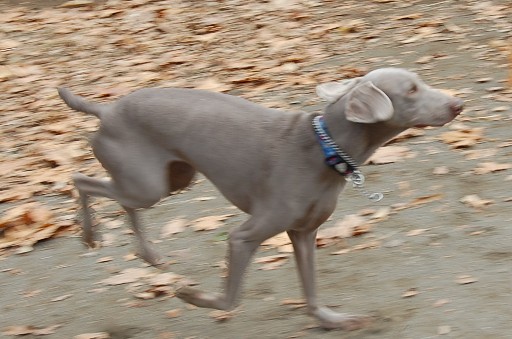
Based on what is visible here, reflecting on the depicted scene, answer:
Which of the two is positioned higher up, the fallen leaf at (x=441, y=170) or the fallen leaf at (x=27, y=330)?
the fallen leaf at (x=441, y=170)

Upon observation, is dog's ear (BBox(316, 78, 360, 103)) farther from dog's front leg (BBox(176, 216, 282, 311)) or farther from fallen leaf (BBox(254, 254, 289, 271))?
fallen leaf (BBox(254, 254, 289, 271))

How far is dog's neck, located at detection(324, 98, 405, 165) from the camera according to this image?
3.99 metres

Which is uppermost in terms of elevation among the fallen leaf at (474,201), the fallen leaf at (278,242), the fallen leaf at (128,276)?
the fallen leaf at (474,201)

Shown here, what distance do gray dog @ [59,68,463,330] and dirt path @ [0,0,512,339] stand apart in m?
0.45

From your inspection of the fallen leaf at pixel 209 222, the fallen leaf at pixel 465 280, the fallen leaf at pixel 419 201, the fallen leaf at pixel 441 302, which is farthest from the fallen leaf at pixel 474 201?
the fallen leaf at pixel 209 222

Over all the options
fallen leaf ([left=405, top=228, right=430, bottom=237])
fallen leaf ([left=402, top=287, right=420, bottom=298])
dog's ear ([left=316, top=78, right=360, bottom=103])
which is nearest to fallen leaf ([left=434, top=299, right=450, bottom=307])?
fallen leaf ([left=402, top=287, right=420, bottom=298])

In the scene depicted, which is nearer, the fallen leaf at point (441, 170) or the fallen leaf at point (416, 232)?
the fallen leaf at point (416, 232)

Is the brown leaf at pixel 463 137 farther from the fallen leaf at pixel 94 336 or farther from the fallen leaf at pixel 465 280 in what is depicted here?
the fallen leaf at pixel 94 336

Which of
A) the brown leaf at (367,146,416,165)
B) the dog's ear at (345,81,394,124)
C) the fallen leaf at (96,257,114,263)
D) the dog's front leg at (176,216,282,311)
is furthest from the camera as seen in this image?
the brown leaf at (367,146,416,165)

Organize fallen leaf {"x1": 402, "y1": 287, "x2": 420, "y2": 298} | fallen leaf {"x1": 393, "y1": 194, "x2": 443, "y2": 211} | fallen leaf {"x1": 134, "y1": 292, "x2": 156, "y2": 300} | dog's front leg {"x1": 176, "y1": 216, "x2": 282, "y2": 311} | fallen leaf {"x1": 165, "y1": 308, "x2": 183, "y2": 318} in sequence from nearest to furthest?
dog's front leg {"x1": 176, "y1": 216, "x2": 282, "y2": 311} < fallen leaf {"x1": 402, "y1": 287, "x2": 420, "y2": 298} < fallen leaf {"x1": 165, "y1": 308, "x2": 183, "y2": 318} < fallen leaf {"x1": 134, "y1": 292, "x2": 156, "y2": 300} < fallen leaf {"x1": 393, "y1": 194, "x2": 443, "y2": 211}

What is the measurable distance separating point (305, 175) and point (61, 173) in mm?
3303

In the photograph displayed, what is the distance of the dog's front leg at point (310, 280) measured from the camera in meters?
4.37

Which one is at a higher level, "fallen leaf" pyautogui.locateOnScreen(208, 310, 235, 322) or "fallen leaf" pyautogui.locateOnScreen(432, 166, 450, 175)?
"fallen leaf" pyautogui.locateOnScreen(432, 166, 450, 175)

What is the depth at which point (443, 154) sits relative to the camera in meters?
6.32
